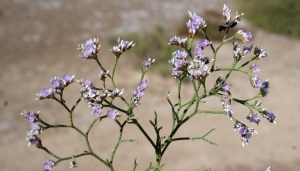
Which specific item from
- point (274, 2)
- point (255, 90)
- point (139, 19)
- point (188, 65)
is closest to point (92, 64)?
point (139, 19)

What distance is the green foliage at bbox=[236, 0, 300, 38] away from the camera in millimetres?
10345

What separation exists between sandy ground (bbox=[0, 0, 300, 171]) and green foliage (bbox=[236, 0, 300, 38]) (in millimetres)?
398

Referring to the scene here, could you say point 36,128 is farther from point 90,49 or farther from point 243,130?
point 243,130

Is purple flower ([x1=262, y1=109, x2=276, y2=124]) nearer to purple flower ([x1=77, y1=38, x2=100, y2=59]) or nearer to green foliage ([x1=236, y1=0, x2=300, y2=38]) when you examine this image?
purple flower ([x1=77, y1=38, x2=100, y2=59])

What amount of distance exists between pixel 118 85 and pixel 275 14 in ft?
17.8

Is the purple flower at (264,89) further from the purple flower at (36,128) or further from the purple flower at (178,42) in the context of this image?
the purple flower at (36,128)

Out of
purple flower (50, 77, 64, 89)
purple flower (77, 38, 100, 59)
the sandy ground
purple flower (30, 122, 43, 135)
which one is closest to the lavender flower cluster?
purple flower (77, 38, 100, 59)

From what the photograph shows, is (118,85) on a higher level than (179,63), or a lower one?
higher

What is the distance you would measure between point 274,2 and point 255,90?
16.8ft

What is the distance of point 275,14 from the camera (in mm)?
11125

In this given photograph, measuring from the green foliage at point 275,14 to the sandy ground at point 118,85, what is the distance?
15.7 inches

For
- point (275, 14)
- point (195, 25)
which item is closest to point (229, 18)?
point (195, 25)

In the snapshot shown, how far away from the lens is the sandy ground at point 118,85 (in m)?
5.74

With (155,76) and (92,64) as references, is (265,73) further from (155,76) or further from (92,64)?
(92,64)
